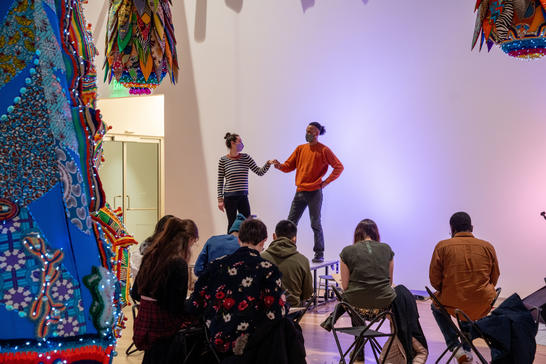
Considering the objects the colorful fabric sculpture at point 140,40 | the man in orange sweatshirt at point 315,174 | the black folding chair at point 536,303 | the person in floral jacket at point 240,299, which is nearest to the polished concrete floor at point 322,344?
the man in orange sweatshirt at point 315,174

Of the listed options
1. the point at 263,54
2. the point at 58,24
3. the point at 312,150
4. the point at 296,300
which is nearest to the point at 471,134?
the point at 312,150

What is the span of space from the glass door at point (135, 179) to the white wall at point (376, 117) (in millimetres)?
1266

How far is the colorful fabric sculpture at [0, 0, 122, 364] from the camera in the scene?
1.23m

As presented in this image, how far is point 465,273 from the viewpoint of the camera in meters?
4.16

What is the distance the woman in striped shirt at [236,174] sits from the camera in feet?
23.2

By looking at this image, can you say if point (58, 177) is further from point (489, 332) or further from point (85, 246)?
point (489, 332)

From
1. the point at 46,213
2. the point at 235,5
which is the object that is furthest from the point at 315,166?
the point at 46,213

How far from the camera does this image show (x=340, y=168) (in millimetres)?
6922

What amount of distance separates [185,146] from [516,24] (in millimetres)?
5391

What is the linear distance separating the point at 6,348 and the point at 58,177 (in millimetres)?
351

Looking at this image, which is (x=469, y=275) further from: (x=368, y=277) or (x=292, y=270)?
(x=292, y=270)

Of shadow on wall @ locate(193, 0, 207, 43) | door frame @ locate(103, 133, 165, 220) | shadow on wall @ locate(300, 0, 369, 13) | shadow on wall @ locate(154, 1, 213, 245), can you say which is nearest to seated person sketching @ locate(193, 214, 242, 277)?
shadow on wall @ locate(154, 1, 213, 245)

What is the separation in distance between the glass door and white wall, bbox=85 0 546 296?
49.8 inches

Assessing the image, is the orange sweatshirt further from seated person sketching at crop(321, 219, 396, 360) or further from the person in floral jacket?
the person in floral jacket
